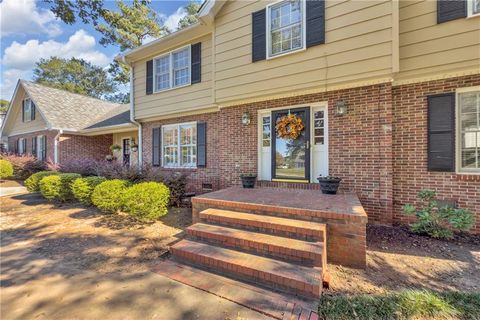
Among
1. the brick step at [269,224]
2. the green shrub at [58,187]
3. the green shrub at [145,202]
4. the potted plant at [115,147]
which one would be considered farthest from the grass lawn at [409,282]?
the potted plant at [115,147]

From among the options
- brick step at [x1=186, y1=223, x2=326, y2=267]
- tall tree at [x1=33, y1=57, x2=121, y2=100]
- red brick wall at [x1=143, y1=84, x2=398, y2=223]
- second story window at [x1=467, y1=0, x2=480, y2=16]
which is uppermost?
tall tree at [x1=33, y1=57, x2=121, y2=100]

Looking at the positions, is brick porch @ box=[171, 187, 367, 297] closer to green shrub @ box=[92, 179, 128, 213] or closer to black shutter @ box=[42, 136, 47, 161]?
green shrub @ box=[92, 179, 128, 213]

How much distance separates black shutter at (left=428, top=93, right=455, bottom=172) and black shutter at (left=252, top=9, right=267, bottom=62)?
3787mm

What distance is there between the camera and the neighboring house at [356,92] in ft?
14.7

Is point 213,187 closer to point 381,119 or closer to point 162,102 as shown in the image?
point 162,102

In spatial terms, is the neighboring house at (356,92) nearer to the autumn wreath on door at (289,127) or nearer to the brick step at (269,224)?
the autumn wreath on door at (289,127)

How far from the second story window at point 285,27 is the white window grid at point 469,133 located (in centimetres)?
340

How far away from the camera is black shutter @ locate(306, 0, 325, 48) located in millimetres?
5133

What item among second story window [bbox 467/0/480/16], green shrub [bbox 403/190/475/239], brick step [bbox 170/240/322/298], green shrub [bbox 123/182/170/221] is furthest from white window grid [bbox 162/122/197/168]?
second story window [bbox 467/0/480/16]

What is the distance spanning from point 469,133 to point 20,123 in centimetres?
2218

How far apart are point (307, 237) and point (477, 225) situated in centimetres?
368

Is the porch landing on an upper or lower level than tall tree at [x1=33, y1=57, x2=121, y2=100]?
lower

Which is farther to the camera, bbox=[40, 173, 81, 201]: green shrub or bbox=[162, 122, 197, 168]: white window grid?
bbox=[162, 122, 197, 168]: white window grid

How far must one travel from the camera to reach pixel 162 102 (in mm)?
8531
